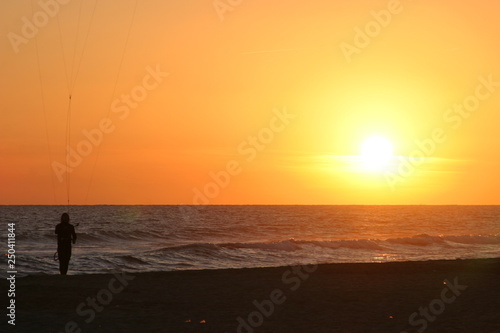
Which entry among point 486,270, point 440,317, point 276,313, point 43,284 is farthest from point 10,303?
point 486,270

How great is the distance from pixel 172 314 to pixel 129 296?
249 centimetres

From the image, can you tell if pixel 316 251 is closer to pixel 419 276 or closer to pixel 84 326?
pixel 419 276

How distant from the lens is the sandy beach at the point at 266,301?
12.4 metres

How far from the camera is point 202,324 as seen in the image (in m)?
12.5

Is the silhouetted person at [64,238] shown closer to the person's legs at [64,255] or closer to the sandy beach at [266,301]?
the person's legs at [64,255]

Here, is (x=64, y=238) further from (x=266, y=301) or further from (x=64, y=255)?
(x=266, y=301)

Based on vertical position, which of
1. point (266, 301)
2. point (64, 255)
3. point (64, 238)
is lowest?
point (266, 301)

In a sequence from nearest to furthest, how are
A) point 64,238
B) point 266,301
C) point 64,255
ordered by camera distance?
point 266,301 < point 64,238 < point 64,255

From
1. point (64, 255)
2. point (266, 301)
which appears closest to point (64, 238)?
point (64, 255)

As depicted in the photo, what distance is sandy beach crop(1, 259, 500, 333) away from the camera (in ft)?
40.8

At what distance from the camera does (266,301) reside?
15.1 metres

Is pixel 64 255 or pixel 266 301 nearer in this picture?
pixel 266 301

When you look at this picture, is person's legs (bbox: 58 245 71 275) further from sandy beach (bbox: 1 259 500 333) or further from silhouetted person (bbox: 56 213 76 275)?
sandy beach (bbox: 1 259 500 333)

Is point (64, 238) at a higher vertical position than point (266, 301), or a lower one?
higher
